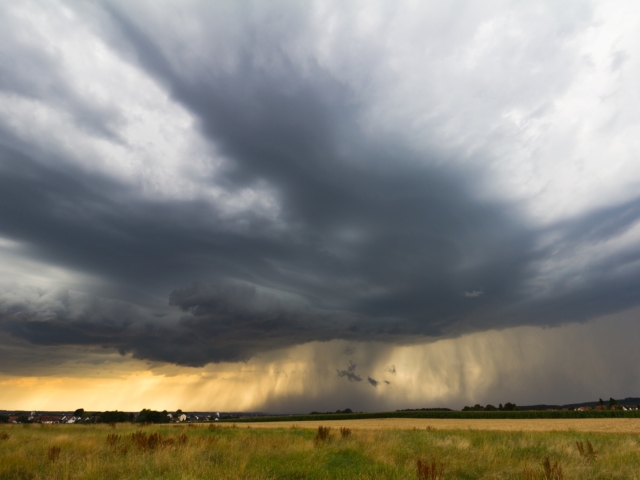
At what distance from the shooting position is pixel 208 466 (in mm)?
12789

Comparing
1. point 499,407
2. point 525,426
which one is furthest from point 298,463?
point 499,407

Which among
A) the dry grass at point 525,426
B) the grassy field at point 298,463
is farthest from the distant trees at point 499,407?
the grassy field at point 298,463

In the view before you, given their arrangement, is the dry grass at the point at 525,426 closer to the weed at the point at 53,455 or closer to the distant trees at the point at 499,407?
the weed at the point at 53,455

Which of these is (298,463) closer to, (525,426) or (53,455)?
(53,455)

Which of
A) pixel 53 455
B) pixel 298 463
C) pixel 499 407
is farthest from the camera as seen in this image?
pixel 499 407

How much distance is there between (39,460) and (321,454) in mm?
11114

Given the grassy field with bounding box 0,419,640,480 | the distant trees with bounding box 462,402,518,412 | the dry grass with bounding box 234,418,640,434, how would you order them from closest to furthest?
the grassy field with bounding box 0,419,640,480, the dry grass with bounding box 234,418,640,434, the distant trees with bounding box 462,402,518,412

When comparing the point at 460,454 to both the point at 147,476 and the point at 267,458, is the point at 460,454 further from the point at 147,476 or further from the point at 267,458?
the point at 147,476

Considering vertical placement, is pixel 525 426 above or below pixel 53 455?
below

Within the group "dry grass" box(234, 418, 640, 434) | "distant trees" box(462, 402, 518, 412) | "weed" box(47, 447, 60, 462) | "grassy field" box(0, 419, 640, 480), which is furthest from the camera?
"distant trees" box(462, 402, 518, 412)

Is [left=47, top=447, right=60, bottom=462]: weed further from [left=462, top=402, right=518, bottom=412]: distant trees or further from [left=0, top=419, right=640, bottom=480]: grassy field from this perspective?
[left=462, top=402, right=518, bottom=412]: distant trees

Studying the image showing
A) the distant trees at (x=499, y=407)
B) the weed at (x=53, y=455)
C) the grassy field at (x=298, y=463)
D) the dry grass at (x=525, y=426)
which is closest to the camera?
the grassy field at (x=298, y=463)

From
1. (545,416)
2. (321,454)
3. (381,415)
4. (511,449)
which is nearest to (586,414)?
(545,416)

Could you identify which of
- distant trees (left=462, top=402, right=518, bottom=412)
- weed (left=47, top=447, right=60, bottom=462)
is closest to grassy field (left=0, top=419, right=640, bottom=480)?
weed (left=47, top=447, right=60, bottom=462)
